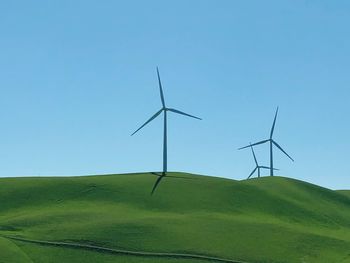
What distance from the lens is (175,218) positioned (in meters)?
73.2

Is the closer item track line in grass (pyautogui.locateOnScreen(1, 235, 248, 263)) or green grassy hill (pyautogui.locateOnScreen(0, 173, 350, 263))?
track line in grass (pyautogui.locateOnScreen(1, 235, 248, 263))

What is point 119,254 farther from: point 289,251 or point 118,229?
point 289,251

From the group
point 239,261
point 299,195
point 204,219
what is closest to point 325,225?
point 299,195

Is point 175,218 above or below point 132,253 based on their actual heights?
above

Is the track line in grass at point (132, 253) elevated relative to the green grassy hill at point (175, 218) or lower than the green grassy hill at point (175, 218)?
lower

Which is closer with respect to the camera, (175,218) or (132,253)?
(132,253)

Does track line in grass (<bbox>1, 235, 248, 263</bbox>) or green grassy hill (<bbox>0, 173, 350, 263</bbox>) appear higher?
green grassy hill (<bbox>0, 173, 350, 263</bbox>)

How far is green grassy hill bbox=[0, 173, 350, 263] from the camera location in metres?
62.3

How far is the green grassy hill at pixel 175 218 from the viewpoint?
62344 mm

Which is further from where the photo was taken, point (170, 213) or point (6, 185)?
point (6, 185)

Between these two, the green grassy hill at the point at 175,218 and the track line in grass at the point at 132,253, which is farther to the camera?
the green grassy hill at the point at 175,218

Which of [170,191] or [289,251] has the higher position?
[170,191]

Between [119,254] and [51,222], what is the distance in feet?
36.8

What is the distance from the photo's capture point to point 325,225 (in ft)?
274
